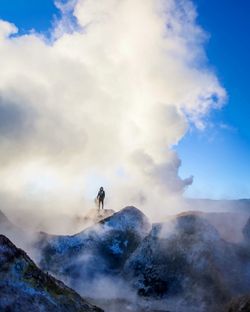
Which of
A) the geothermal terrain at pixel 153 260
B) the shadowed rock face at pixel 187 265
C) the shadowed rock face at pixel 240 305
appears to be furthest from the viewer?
the geothermal terrain at pixel 153 260

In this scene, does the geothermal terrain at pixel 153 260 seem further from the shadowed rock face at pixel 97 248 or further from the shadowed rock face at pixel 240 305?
the shadowed rock face at pixel 240 305

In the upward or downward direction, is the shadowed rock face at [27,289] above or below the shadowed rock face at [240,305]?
below

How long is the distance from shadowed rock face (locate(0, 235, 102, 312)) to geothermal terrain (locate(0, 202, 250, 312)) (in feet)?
58.6

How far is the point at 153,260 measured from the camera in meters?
78.7

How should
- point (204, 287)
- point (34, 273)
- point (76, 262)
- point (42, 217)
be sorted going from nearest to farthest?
point (34, 273) → point (204, 287) → point (76, 262) → point (42, 217)

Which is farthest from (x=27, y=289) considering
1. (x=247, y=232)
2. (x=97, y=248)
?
(x=247, y=232)

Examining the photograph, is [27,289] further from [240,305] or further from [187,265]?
[187,265]

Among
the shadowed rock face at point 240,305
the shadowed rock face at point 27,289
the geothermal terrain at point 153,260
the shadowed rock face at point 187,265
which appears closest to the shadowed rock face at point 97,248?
the geothermal terrain at point 153,260

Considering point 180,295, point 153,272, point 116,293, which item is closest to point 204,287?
point 180,295

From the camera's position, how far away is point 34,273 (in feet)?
132

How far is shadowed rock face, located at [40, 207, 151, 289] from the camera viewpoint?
83938 millimetres

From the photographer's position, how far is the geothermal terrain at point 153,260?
223 feet

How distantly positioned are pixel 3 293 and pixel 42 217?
108115 mm

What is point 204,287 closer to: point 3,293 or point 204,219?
point 204,219
